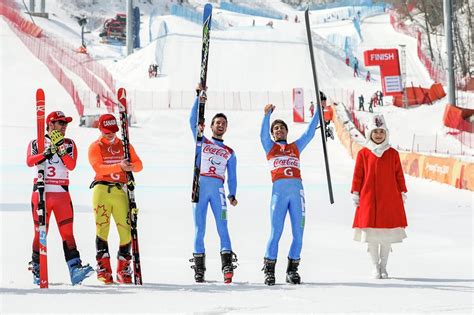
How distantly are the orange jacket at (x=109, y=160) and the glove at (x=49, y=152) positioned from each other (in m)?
0.38

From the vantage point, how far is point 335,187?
20500 mm

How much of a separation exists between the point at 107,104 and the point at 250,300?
39.3 metres

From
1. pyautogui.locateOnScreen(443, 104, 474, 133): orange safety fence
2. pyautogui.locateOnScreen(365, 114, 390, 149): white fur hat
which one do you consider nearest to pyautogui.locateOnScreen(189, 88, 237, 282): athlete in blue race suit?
pyautogui.locateOnScreen(365, 114, 390, 149): white fur hat

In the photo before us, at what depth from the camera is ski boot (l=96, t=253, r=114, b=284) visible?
8.25m

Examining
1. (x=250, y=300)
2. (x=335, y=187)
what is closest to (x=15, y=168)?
(x=335, y=187)

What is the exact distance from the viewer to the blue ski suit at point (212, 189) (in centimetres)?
866

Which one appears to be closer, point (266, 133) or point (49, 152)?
Result: point (49, 152)

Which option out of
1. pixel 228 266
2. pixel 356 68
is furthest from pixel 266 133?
pixel 356 68

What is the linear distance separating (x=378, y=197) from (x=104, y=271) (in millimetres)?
2737

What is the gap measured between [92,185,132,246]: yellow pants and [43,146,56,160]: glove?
1.71 ft

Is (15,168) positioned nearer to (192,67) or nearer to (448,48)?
(448,48)

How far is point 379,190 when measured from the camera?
29.1 feet

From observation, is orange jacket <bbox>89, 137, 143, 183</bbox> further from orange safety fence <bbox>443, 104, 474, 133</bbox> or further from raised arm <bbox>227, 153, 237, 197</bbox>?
orange safety fence <bbox>443, 104, 474, 133</bbox>

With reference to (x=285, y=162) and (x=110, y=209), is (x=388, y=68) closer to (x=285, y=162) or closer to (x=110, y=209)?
(x=285, y=162)
